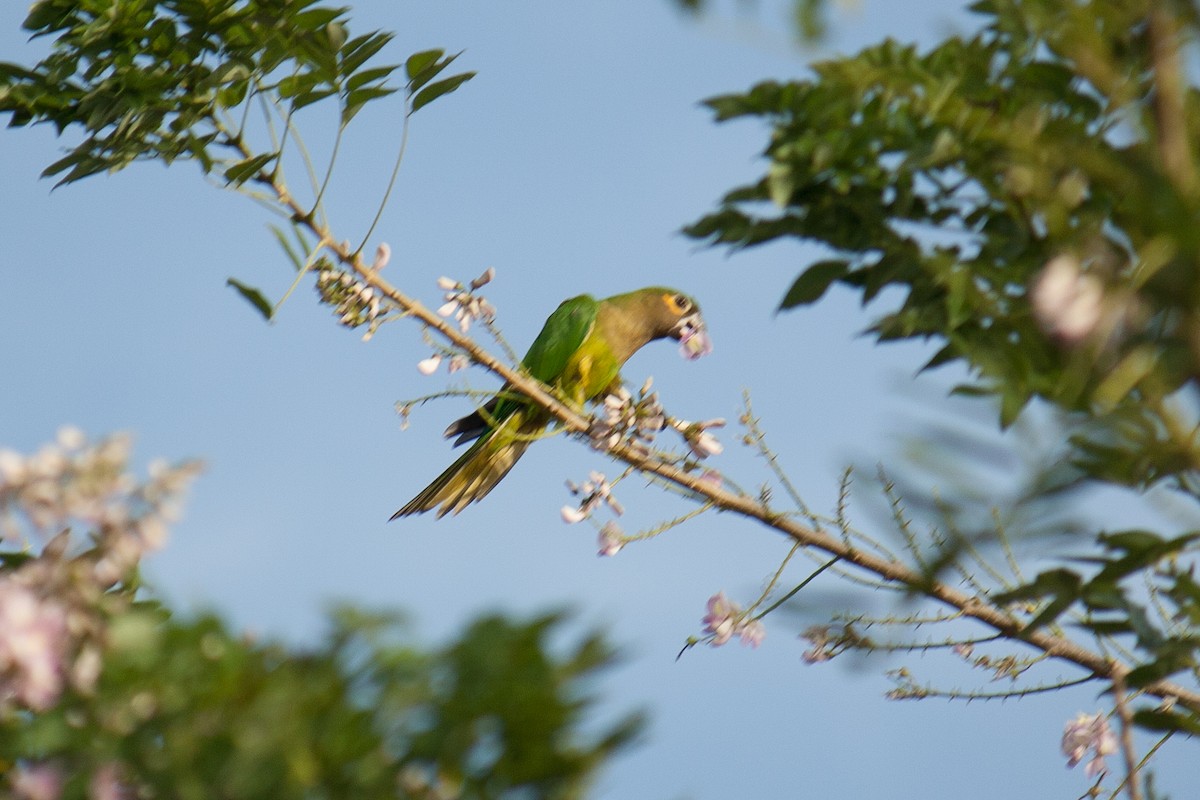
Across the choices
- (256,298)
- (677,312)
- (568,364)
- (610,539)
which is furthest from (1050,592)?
(677,312)

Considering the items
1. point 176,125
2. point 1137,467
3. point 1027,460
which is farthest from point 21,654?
point 176,125

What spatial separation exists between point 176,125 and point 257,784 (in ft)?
6.64

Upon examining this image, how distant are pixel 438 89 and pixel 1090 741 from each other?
2.25m

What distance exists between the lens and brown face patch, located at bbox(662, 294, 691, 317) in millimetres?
5531

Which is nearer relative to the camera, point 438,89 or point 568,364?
point 438,89

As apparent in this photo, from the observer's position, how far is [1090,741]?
3.14m

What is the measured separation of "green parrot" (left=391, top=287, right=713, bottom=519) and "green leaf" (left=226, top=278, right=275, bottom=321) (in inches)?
51.6

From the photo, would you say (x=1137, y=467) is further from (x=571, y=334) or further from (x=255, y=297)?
(x=571, y=334)

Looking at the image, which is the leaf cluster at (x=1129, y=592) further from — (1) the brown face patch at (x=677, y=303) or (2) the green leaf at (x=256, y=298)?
(1) the brown face patch at (x=677, y=303)

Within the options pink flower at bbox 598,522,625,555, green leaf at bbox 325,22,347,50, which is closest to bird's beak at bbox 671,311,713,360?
pink flower at bbox 598,522,625,555

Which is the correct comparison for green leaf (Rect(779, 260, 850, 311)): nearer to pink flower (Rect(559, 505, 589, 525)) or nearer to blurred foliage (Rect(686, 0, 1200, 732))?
blurred foliage (Rect(686, 0, 1200, 732))

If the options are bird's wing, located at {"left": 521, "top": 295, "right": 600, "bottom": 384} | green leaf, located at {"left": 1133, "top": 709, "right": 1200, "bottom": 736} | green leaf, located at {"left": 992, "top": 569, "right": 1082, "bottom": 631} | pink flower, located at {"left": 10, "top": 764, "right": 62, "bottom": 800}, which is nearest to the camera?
pink flower, located at {"left": 10, "top": 764, "right": 62, "bottom": 800}

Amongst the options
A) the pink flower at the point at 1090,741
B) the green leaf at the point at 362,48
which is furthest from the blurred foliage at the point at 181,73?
the pink flower at the point at 1090,741

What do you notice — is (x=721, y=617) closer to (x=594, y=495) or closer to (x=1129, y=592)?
(x=594, y=495)
